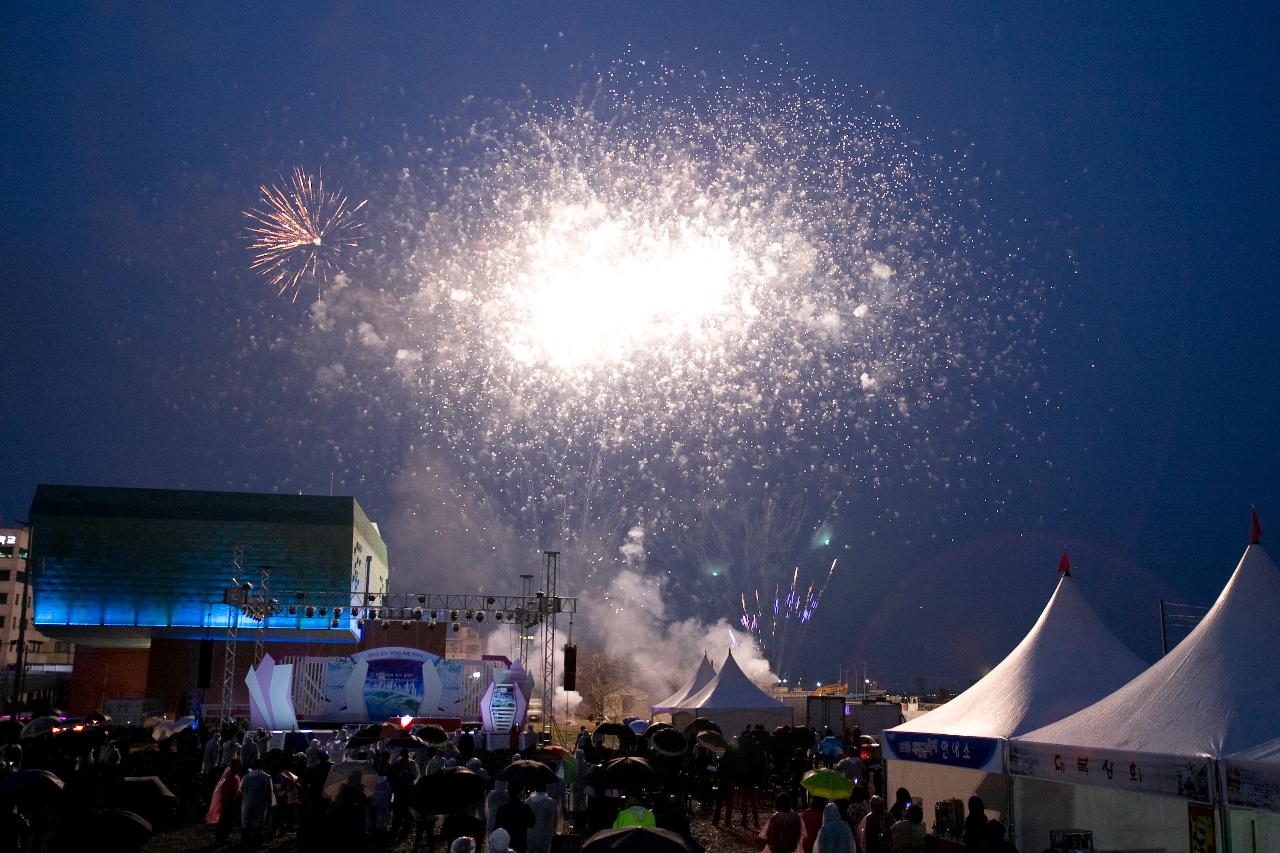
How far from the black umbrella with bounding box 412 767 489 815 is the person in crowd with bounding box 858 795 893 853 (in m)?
4.78

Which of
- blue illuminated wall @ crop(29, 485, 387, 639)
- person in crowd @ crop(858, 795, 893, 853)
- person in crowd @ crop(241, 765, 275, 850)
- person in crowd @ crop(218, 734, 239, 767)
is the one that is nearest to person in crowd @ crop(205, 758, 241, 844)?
person in crowd @ crop(241, 765, 275, 850)

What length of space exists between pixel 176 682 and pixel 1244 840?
175 ft

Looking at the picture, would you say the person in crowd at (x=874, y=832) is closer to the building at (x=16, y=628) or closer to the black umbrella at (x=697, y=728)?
the black umbrella at (x=697, y=728)

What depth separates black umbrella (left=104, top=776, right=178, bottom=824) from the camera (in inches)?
428

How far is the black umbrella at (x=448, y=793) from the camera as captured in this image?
10477 mm

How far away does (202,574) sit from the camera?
53781 millimetres

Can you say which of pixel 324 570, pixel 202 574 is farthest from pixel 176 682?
pixel 324 570

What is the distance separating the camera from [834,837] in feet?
32.6

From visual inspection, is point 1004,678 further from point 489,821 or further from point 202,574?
point 202,574

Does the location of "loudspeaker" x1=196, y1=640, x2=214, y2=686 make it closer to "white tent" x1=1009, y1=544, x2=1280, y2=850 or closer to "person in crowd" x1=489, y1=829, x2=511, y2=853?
"white tent" x1=1009, y1=544, x2=1280, y2=850

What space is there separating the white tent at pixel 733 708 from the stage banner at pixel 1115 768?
1827 cm

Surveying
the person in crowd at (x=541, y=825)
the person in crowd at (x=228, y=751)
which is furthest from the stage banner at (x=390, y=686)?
the person in crowd at (x=541, y=825)

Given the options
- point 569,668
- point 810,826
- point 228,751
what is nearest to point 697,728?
point 228,751

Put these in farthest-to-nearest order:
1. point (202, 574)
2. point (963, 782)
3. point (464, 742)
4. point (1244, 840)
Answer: point (202, 574)
point (464, 742)
point (963, 782)
point (1244, 840)
